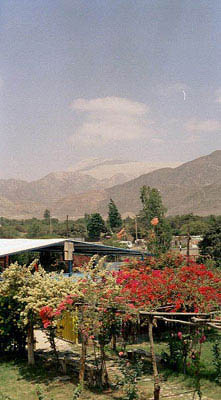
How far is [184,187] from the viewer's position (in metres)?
185

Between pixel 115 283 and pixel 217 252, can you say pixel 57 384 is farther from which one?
pixel 217 252

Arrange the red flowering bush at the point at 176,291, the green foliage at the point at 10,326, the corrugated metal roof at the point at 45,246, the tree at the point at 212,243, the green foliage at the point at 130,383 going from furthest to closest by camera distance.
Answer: the tree at the point at 212,243 → the corrugated metal roof at the point at 45,246 → the green foliage at the point at 10,326 → the red flowering bush at the point at 176,291 → the green foliage at the point at 130,383

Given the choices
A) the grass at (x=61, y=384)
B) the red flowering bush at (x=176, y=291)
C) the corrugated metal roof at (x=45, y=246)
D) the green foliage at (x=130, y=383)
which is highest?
the corrugated metal roof at (x=45, y=246)

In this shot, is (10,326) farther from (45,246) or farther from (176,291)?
(45,246)

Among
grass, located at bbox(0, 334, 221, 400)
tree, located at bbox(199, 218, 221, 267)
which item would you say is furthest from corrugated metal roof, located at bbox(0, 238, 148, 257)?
tree, located at bbox(199, 218, 221, 267)

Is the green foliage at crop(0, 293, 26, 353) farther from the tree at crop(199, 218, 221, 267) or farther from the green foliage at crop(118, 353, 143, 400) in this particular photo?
the tree at crop(199, 218, 221, 267)

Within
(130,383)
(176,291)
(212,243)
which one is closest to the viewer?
(130,383)

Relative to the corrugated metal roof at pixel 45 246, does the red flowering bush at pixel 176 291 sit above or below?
below

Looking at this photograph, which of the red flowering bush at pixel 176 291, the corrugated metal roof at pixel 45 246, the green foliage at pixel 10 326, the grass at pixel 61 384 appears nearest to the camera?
the grass at pixel 61 384

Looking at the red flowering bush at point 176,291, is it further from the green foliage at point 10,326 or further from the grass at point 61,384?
the green foliage at point 10,326

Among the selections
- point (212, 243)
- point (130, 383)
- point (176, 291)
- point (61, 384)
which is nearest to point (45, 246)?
point (61, 384)

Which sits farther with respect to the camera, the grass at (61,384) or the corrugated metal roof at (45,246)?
the corrugated metal roof at (45,246)

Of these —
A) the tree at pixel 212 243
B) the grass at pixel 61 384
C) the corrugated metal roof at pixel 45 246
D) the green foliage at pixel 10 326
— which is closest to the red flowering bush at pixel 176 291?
the grass at pixel 61 384

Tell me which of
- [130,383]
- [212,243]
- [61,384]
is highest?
[212,243]
